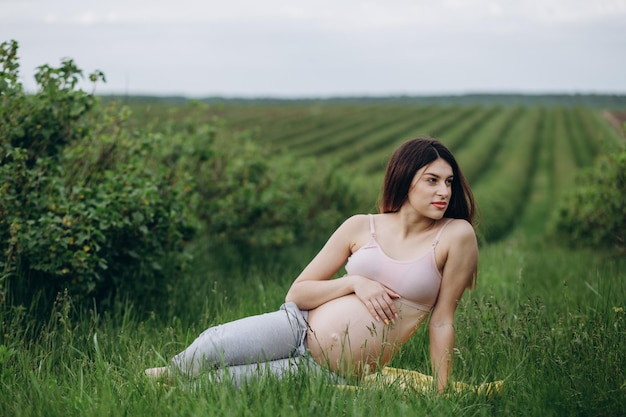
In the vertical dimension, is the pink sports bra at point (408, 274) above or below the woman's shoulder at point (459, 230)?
below

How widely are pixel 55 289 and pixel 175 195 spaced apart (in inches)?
58.5

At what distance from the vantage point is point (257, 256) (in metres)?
8.78

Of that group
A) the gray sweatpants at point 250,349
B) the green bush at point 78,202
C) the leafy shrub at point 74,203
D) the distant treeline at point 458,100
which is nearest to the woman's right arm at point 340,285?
the gray sweatpants at point 250,349

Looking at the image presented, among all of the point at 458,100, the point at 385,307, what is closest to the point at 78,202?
the point at 385,307

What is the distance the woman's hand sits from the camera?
3416 mm

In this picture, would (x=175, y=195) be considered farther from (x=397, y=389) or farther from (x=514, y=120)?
(x=514, y=120)

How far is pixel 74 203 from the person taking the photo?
5379 millimetres

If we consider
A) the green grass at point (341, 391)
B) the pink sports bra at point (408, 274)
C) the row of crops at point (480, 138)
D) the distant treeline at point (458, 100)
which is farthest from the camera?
the distant treeline at point (458, 100)

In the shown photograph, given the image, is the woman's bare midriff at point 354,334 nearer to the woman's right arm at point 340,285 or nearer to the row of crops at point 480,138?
the woman's right arm at point 340,285

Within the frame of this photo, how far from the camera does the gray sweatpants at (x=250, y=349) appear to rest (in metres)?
3.37

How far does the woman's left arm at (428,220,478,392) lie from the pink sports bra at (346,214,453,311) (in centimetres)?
5

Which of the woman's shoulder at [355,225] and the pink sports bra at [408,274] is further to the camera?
the woman's shoulder at [355,225]

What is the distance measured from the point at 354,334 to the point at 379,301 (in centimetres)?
22

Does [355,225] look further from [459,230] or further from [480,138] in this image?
[480,138]
